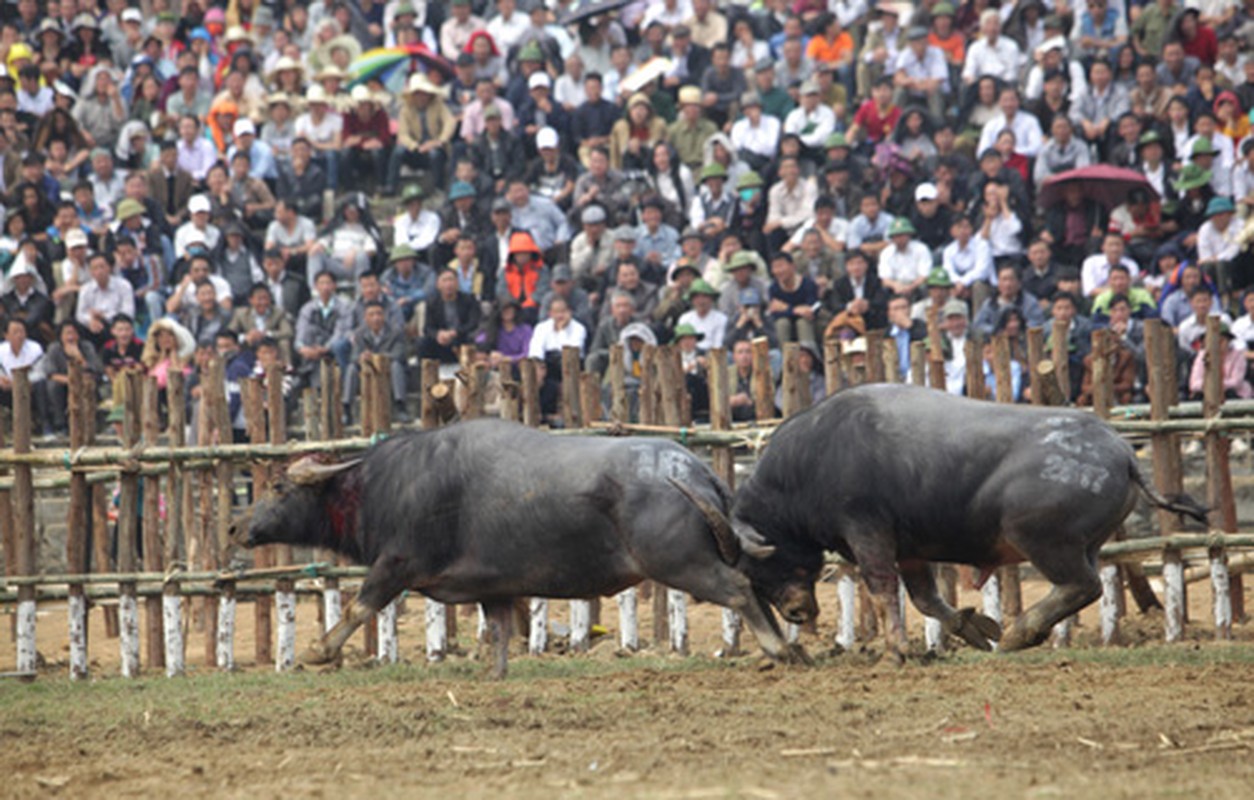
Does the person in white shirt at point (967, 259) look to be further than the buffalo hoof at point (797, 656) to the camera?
Yes

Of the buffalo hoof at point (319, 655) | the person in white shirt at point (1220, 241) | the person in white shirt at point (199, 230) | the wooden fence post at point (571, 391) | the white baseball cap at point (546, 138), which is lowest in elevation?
the buffalo hoof at point (319, 655)

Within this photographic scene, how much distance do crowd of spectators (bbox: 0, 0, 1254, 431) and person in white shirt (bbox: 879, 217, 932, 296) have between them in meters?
0.03

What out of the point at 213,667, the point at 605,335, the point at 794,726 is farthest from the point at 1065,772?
the point at 605,335

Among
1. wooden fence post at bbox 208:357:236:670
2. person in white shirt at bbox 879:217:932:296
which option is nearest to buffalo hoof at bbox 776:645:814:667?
wooden fence post at bbox 208:357:236:670

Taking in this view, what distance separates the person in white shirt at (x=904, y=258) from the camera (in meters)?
19.0

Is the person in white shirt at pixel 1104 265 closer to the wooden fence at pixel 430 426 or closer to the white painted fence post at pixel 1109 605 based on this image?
the wooden fence at pixel 430 426

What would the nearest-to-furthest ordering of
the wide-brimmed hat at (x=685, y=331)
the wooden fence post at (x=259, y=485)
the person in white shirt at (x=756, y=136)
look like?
the wooden fence post at (x=259, y=485), the wide-brimmed hat at (x=685, y=331), the person in white shirt at (x=756, y=136)

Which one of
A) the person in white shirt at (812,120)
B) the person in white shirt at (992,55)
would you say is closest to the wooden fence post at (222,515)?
the person in white shirt at (812,120)

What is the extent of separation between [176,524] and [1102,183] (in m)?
10.2

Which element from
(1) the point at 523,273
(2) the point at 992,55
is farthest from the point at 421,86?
(2) the point at 992,55

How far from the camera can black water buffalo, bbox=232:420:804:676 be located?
34.8 feet

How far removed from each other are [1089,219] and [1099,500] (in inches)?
375

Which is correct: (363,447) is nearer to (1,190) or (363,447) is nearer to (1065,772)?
(1065,772)

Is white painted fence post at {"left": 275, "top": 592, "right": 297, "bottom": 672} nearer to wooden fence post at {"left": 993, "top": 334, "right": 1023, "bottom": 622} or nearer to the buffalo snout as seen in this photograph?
the buffalo snout
